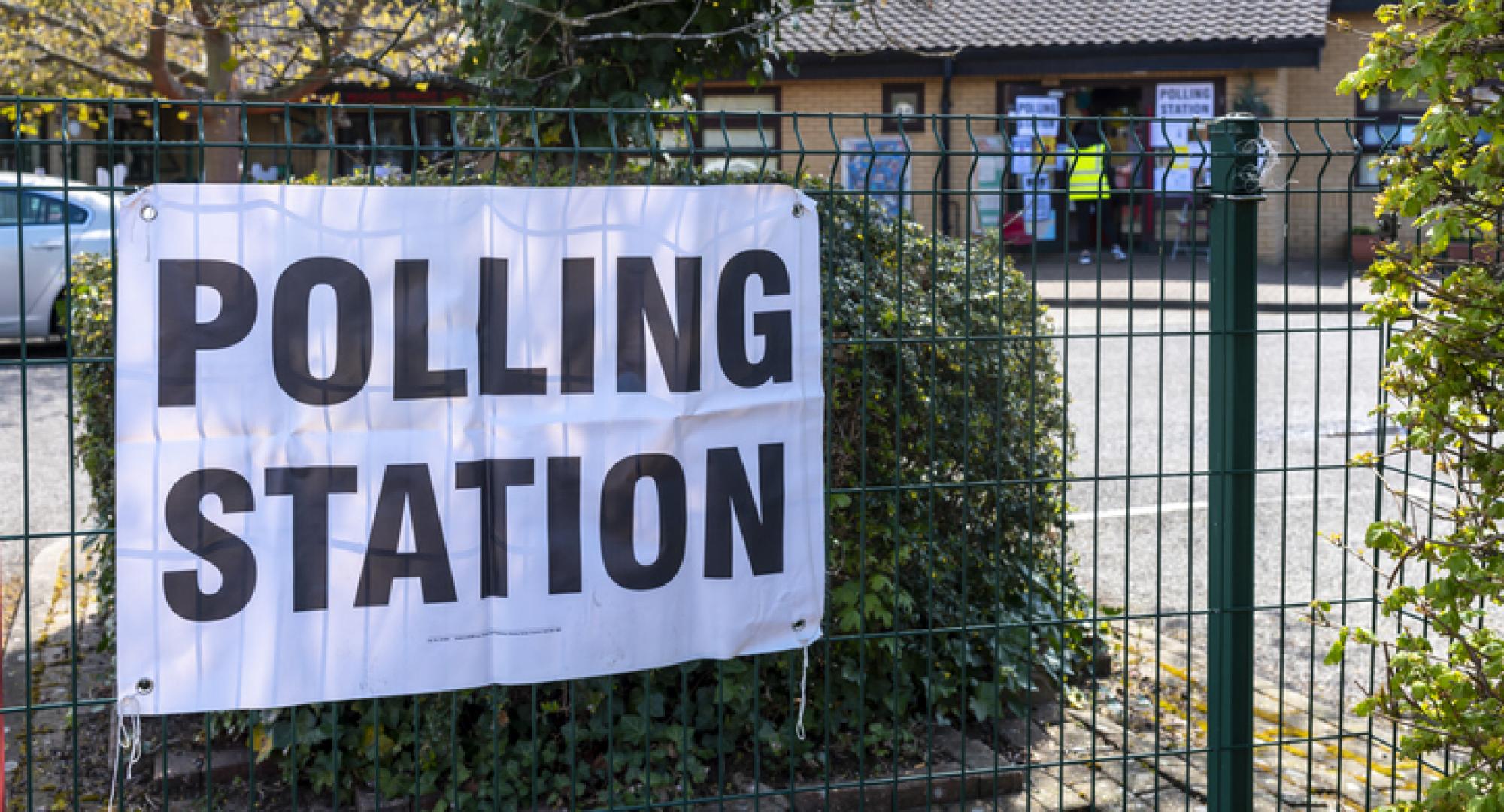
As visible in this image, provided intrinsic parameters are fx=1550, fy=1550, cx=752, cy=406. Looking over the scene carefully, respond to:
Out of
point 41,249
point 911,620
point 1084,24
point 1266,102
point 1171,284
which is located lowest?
point 911,620

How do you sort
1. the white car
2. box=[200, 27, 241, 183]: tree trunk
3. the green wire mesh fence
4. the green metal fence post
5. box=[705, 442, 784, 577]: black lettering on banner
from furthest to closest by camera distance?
the white car < box=[200, 27, 241, 183]: tree trunk < the green metal fence post < the green wire mesh fence < box=[705, 442, 784, 577]: black lettering on banner

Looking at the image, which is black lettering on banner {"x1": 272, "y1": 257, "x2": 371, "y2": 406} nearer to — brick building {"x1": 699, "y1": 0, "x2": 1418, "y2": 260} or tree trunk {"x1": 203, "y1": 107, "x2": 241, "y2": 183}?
tree trunk {"x1": 203, "y1": 107, "x2": 241, "y2": 183}

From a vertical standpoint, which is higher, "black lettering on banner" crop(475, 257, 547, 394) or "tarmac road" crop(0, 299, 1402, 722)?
"black lettering on banner" crop(475, 257, 547, 394)

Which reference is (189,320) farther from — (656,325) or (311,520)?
(656,325)

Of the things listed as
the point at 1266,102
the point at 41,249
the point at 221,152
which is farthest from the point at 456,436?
the point at 1266,102

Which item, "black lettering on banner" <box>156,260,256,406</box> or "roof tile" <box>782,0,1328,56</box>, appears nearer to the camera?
"black lettering on banner" <box>156,260,256,406</box>

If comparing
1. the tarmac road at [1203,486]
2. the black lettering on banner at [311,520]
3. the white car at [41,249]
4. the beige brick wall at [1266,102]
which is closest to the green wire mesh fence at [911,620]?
the tarmac road at [1203,486]

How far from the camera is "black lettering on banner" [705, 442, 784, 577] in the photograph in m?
3.37

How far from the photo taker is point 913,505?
440cm

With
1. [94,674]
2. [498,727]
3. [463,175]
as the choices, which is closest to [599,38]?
[463,175]

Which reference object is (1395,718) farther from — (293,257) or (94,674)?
(94,674)

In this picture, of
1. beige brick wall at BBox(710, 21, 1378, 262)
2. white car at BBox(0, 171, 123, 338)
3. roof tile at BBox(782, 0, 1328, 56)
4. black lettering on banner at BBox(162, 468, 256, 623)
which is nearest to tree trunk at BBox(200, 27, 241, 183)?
white car at BBox(0, 171, 123, 338)

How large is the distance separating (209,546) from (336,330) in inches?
19.3

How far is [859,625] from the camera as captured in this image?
4238 millimetres
